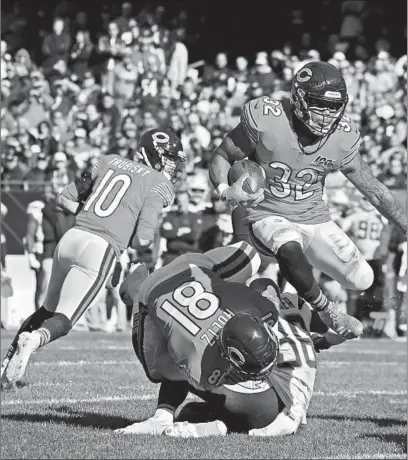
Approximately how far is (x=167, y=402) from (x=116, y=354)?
4.44 m

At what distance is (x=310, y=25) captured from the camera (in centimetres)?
1975

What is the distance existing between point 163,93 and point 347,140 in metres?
10.3

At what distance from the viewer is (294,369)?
5.22m

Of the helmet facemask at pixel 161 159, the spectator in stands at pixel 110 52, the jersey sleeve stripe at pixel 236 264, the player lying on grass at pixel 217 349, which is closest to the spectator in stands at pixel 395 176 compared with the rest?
the spectator in stands at pixel 110 52

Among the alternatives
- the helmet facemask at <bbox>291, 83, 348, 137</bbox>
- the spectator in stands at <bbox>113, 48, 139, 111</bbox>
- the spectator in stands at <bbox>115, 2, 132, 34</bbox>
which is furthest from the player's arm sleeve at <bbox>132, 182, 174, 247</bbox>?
the spectator in stands at <bbox>115, 2, 132, 34</bbox>

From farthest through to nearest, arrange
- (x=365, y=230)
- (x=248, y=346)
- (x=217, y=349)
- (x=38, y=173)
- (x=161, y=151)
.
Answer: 1. (x=38, y=173)
2. (x=365, y=230)
3. (x=161, y=151)
4. (x=217, y=349)
5. (x=248, y=346)

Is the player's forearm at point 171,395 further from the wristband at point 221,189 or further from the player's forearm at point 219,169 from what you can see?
the player's forearm at point 219,169

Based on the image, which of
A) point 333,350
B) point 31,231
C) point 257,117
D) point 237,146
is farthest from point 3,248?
point 257,117

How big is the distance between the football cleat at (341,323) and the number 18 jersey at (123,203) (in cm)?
141

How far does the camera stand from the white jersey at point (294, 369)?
5105mm

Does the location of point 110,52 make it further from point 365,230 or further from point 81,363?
point 81,363

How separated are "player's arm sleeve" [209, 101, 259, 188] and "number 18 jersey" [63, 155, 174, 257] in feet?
2.35

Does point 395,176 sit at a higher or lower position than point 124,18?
lower

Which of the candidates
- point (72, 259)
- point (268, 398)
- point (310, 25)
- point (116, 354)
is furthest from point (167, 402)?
point (310, 25)
